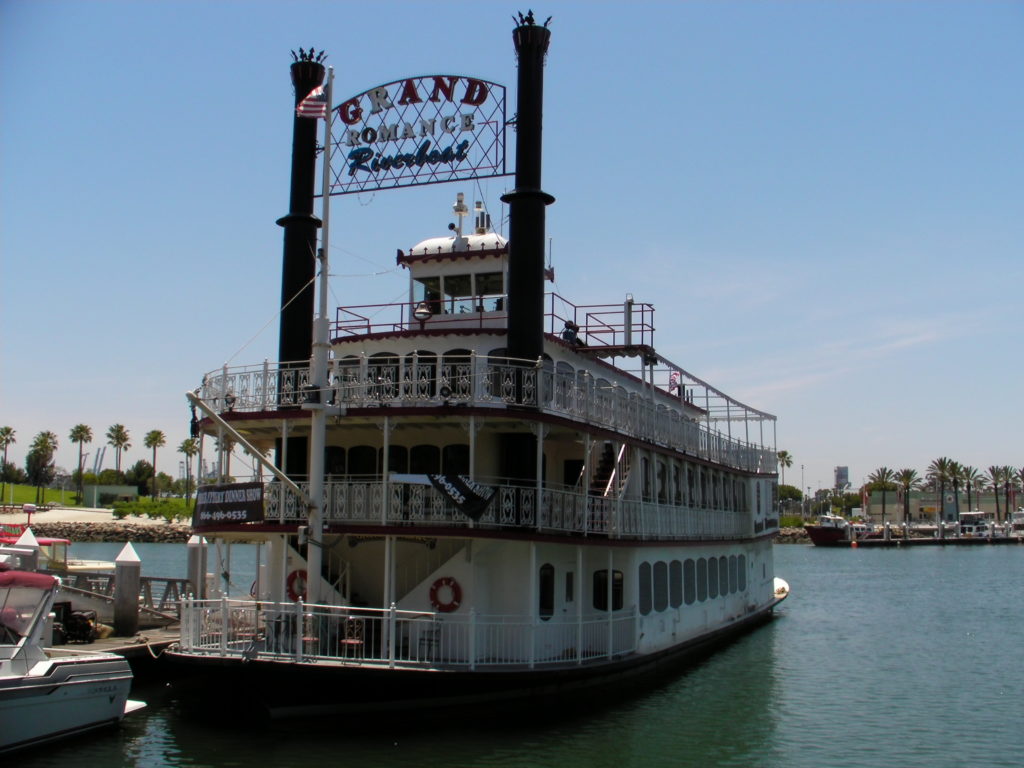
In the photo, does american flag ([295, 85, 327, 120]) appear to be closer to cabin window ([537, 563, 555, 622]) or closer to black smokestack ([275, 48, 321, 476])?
black smokestack ([275, 48, 321, 476])

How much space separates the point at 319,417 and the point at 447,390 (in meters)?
2.24

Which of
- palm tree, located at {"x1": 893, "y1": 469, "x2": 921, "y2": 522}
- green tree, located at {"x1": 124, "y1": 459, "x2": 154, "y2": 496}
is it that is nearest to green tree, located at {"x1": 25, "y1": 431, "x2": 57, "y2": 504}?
green tree, located at {"x1": 124, "y1": 459, "x2": 154, "y2": 496}

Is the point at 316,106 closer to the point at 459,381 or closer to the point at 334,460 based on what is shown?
the point at 459,381

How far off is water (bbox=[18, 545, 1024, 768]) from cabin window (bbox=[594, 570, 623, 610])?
187 centimetres

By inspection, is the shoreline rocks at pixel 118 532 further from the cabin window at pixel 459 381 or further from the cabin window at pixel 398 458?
the cabin window at pixel 459 381

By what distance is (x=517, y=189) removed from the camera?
65.2 feet

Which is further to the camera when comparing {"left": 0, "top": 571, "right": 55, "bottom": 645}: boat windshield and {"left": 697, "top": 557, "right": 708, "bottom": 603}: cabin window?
{"left": 697, "top": 557, "right": 708, "bottom": 603}: cabin window

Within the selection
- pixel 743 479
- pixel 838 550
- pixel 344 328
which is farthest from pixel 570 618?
pixel 838 550

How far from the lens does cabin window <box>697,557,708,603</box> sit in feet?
83.6

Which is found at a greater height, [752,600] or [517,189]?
[517,189]

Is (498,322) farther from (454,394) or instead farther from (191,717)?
(191,717)

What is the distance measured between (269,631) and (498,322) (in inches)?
338

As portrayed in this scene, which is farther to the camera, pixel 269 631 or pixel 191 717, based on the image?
pixel 191 717

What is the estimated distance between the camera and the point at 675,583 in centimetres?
2328
